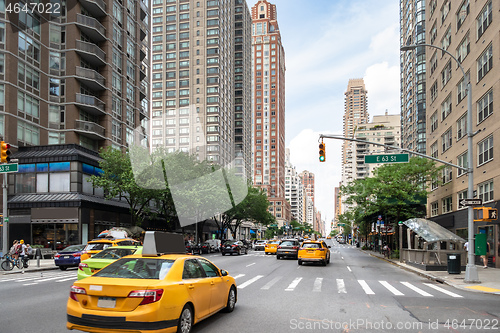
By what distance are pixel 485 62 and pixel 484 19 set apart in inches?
121

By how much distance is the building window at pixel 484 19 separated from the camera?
27800mm

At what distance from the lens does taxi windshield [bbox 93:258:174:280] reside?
7.43 meters

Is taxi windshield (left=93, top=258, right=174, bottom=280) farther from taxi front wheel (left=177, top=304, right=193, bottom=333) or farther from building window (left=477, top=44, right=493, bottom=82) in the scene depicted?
building window (left=477, top=44, right=493, bottom=82)

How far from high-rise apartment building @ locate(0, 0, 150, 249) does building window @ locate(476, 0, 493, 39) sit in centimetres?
3467

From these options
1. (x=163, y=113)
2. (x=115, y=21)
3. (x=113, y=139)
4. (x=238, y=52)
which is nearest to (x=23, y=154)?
(x=113, y=139)

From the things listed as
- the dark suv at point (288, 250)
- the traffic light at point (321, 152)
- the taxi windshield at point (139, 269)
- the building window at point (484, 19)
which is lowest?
the dark suv at point (288, 250)

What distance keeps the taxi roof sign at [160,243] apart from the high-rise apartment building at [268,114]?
506ft

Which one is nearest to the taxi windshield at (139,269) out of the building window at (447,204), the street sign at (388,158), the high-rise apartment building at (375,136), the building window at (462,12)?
the street sign at (388,158)

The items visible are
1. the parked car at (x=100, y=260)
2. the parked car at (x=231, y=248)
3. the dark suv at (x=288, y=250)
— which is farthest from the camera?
the parked car at (x=231, y=248)

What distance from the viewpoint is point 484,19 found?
94.8ft

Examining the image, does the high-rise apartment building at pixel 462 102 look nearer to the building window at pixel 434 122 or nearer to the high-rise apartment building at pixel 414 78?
the building window at pixel 434 122

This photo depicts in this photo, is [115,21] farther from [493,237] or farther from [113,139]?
[493,237]

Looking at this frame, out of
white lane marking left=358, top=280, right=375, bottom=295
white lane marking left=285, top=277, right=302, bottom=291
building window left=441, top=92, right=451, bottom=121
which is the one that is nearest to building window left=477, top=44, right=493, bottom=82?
building window left=441, top=92, right=451, bottom=121

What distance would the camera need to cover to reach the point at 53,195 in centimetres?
3844
